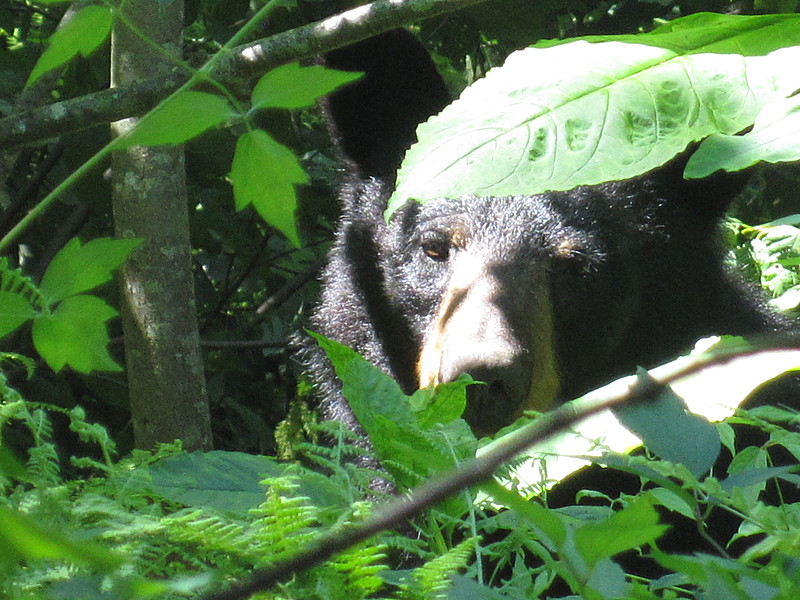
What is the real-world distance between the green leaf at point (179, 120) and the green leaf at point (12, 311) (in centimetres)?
21

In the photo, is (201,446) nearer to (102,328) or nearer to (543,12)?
(102,328)

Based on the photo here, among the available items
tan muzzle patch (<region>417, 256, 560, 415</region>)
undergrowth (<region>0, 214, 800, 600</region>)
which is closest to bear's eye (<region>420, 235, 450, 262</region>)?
tan muzzle patch (<region>417, 256, 560, 415</region>)

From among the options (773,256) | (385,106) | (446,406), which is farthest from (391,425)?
(385,106)

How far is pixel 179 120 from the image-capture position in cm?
87

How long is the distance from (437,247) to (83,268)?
2951mm

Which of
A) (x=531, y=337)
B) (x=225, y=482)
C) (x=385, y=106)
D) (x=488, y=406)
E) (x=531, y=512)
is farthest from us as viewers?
(x=385, y=106)

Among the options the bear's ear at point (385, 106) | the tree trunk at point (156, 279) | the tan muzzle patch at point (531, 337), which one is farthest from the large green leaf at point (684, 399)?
the bear's ear at point (385, 106)

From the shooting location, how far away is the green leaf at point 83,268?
0.97 meters

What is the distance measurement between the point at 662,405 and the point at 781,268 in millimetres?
2769

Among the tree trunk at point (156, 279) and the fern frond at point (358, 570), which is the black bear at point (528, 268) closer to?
the tree trunk at point (156, 279)

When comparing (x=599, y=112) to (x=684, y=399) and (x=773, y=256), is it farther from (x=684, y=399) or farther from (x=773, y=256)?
(x=773, y=256)

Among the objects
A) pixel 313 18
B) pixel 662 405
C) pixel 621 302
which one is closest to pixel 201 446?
pixel 621 302

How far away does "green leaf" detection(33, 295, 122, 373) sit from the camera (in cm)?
97

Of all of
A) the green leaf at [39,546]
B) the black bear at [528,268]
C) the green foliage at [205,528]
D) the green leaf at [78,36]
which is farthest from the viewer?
the black bear at [528,268]
